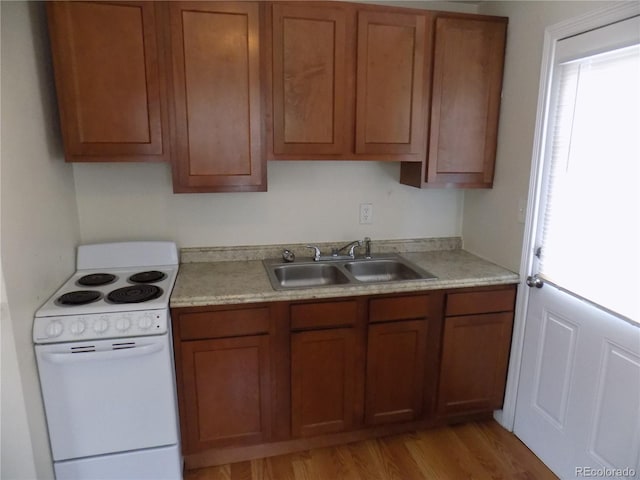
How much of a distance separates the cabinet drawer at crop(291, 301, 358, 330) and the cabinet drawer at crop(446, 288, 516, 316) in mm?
532

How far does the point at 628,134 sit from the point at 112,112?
2.13 m

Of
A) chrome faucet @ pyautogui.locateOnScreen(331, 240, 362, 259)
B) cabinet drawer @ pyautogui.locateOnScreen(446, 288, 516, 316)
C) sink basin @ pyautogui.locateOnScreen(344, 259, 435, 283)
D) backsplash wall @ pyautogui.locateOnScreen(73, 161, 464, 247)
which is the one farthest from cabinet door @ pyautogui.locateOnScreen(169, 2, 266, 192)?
cabinet drawer @ pyautogui.locateOnScreen(446, 288, 516, 316)

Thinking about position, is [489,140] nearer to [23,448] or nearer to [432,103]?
[432,103]

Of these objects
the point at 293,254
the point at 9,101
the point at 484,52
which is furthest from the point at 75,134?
the point at 484,52

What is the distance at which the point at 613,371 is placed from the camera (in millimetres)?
1667

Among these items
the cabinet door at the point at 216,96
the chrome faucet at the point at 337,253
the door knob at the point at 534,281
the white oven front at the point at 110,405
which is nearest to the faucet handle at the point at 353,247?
the chrome faucet at the point at 337,253

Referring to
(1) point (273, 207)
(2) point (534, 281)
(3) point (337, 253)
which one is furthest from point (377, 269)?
(2) point (534, 281)

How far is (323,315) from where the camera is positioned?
1973 mm

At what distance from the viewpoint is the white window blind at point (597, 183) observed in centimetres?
155

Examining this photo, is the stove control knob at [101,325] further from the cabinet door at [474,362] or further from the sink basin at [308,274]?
the cabinet door at [474,362]

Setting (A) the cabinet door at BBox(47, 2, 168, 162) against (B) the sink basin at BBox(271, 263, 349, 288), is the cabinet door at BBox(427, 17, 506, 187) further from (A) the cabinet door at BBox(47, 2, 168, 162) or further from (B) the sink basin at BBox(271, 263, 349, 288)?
(A) the cabinet door at BBox(47, 2, 168, 162)

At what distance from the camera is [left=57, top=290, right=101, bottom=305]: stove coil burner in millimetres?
1721

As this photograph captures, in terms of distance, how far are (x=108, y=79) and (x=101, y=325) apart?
3.49 feet

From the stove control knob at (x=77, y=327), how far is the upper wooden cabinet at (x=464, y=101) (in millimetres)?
1755
